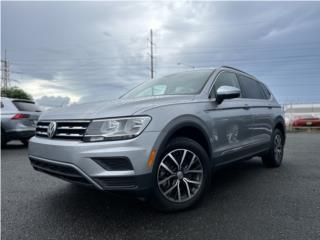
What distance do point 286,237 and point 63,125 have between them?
2311 millimetres

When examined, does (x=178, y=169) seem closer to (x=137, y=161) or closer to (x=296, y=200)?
(x=137, y=161)

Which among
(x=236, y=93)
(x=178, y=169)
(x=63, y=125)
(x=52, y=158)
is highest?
(x=236, y=93)

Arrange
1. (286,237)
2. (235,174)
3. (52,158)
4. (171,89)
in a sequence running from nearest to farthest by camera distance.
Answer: (286,237) → (52,158) → (171,89) → (235,174)

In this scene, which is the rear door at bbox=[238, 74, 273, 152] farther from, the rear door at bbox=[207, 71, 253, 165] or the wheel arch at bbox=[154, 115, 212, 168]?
→ the wheel arch at bbox=[154, 115, 212, 168]

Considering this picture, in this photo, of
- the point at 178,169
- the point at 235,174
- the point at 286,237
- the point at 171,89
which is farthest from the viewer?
the point at 235,174

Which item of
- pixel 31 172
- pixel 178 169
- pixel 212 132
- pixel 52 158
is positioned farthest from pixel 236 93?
pixel 31 172

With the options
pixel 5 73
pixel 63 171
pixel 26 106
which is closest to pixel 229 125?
pixel 63 171

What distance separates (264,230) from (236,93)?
1565 mm

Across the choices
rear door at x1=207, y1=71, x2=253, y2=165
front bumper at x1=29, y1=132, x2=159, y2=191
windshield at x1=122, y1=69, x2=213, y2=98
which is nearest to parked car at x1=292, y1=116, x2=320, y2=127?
rear door at x1=207, y1=71, x2=253, y2=165

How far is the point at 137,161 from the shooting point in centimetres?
232

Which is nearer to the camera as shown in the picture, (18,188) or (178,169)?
(178,169)

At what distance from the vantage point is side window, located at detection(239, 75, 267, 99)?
14.3 feet

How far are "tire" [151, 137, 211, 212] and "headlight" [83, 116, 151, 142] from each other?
15.1 inches

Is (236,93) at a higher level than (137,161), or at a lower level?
higher
